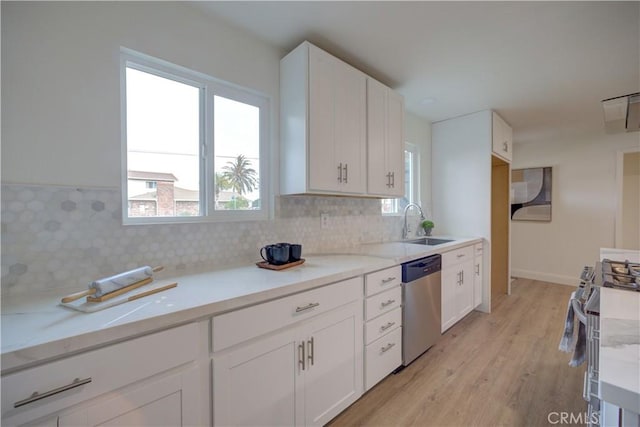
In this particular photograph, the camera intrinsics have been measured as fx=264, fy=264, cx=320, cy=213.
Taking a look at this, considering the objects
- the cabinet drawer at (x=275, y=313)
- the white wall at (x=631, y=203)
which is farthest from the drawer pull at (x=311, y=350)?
the white wall at (x=631, y=203)

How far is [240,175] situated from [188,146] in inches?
13.9

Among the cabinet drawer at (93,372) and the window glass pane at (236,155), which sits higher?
the window glass pane at (236,155)

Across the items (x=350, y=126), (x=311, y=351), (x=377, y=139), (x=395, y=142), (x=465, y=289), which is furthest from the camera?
(x=465, y=289)

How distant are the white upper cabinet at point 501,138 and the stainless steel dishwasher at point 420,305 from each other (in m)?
1.91

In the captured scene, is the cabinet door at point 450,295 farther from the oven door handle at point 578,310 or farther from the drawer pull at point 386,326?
the oven door handle at point 578,310

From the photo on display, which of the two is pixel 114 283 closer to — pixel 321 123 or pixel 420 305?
pixel 321 123

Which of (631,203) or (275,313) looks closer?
(275,313)

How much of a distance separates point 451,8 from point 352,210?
1.58 meters

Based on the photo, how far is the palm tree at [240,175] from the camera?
1.74 meters

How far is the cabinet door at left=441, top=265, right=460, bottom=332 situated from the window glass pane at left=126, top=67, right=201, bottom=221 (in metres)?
2.19

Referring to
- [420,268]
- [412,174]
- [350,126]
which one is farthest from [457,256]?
[350,126]

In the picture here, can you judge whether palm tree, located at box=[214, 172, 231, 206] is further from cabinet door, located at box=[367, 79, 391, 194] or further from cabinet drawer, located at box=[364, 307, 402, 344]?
cabinet drawer, located at box=[364, 307, 402, 344]

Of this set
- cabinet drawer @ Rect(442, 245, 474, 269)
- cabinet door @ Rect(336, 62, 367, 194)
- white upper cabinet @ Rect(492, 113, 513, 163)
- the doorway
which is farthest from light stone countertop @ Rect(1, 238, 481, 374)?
the doorway

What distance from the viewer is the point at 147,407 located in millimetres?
852
